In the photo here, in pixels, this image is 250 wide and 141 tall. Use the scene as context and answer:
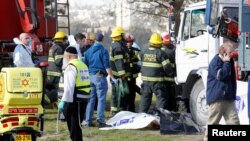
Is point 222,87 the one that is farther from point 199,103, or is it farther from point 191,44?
point 191,44

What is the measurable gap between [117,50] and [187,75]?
5.17ft

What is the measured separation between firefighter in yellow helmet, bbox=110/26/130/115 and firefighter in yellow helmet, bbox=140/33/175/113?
63 centimetres

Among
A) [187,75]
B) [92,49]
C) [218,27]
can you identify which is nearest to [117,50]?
[92,49]

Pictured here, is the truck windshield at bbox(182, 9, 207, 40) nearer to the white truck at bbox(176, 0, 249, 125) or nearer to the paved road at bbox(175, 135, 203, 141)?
the white truck at bbox(176, 0, 249, 125)

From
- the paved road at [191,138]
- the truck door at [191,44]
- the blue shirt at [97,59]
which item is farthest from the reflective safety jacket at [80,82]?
the truck door at [191,44]

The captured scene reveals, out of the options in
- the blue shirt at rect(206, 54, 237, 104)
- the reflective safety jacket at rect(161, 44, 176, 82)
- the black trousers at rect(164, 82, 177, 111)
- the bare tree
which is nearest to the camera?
the blue shirt at rect(206, 54, 237, 104)

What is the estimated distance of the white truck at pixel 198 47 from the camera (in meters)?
11.9

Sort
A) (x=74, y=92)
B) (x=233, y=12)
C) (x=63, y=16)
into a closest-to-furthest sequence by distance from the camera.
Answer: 1. (x=74, y=92)
2. (x=233, y=12)
3. (x=63, y=16)

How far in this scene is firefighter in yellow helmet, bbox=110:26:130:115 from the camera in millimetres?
13148

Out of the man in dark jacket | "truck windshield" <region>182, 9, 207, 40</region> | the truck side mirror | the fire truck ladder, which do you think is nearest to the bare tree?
the fire truck ladder

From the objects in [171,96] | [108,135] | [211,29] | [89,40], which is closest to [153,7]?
[89,40]

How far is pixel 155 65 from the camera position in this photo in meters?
12.6

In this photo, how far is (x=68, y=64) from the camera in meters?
9.19

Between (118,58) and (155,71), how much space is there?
39.0 inches
